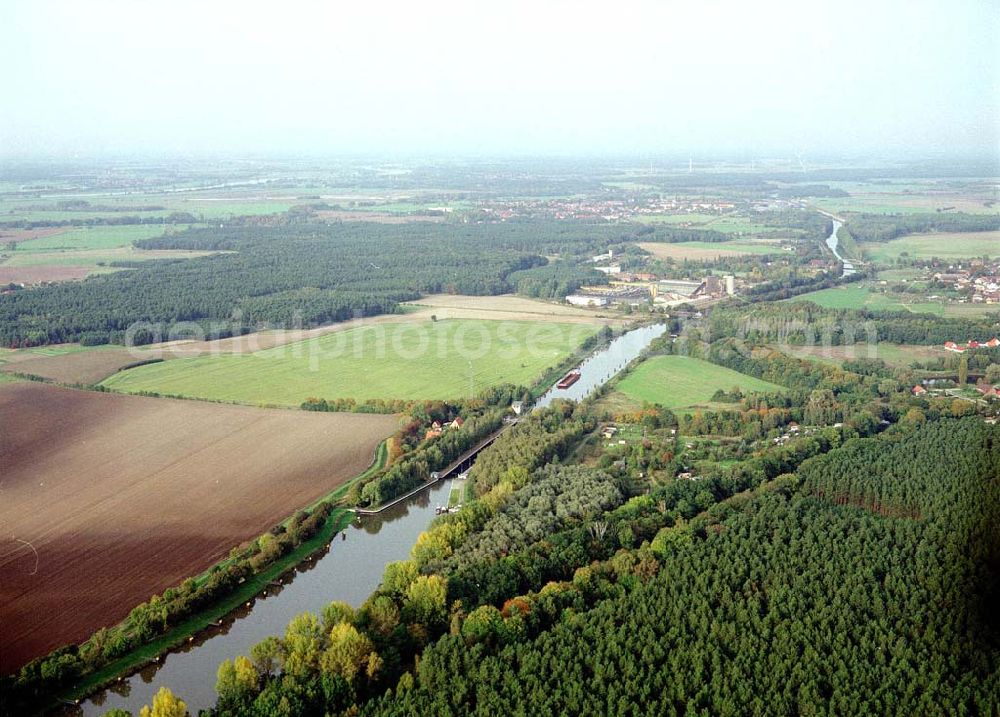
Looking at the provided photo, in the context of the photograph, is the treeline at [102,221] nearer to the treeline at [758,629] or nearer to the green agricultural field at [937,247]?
the green agricultural field at [937,247]

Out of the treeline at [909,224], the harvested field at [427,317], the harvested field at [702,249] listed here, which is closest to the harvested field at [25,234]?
the harvested field at [427,317]

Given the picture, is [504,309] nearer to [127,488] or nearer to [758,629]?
[127,488]

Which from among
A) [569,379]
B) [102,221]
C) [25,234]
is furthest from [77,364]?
[102,221]

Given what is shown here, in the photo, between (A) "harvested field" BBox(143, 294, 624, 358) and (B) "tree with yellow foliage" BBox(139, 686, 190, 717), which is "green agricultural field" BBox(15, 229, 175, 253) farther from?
(B) "tree with yellow foliage" BBox(139, 686, 190, 717)

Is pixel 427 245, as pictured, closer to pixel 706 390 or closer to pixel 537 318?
pixel 537 318

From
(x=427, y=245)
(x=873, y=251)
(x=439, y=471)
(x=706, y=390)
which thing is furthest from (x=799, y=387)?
(x=427, y=245)

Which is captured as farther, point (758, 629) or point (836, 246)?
point (836, 246)
